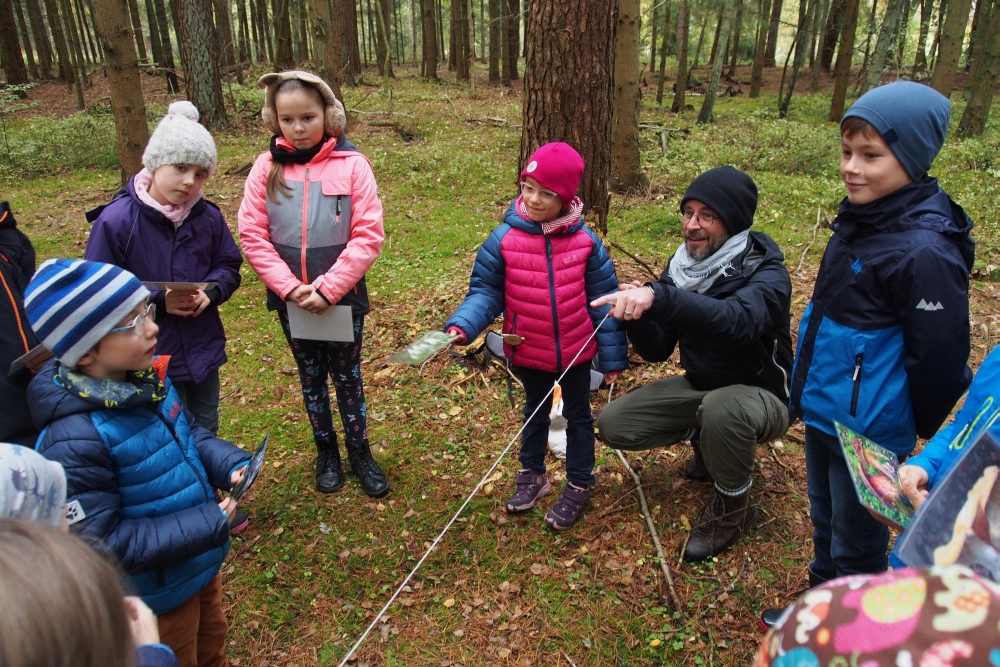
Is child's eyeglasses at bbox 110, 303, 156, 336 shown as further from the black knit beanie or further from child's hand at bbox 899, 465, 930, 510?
child's hand at bbox 899, 465, 930, 510

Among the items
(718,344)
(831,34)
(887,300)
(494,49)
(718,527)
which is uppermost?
(831,34)

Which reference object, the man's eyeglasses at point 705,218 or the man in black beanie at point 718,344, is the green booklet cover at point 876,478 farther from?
the man's eyeglasses at point 705,218

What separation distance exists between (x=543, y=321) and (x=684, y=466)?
147 cm

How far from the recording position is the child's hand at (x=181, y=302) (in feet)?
9.74

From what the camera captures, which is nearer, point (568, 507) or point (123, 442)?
point (123, 442)

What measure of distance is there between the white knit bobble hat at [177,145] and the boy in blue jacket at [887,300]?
2.95 meters

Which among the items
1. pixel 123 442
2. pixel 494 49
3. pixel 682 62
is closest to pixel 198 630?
pixel 123 442

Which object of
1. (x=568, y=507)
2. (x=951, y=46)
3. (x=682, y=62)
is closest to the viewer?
(x=568, y=507)

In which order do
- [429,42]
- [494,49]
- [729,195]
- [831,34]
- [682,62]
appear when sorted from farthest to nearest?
1. [831,34]
2. [494,49]
3. [429,42]
4. [682,62]
5. [729,195]

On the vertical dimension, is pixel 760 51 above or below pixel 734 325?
above

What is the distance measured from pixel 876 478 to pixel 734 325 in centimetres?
90

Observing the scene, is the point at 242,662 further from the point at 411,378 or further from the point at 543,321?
the point at 411,378

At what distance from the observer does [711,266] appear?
2.93 metres

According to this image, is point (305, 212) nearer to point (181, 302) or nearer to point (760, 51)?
point (181, 302)
